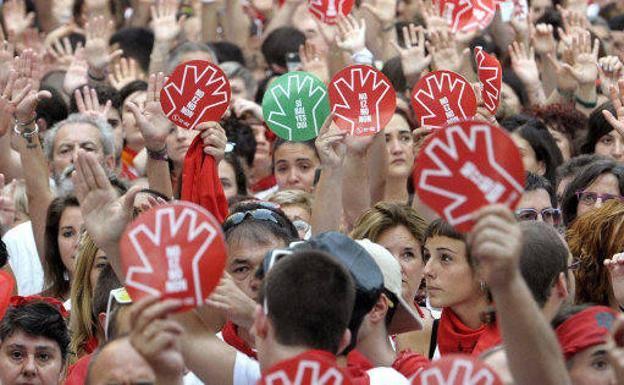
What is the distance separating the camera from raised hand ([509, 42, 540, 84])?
379 inches

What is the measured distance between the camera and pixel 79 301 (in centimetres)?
594

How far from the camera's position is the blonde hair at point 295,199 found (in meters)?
6.93

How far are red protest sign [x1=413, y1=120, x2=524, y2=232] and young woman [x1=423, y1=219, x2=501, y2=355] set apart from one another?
1.39m

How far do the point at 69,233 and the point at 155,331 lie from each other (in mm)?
3328

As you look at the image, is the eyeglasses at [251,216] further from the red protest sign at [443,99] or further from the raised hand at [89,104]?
the raised hand at [89,104]

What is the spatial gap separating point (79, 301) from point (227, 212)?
0.67 metres

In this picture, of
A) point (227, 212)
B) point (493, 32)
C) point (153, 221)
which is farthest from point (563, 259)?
point (493, 32)

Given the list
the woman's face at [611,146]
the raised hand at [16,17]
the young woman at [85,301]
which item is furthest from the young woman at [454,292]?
the raised hand at [16,17]

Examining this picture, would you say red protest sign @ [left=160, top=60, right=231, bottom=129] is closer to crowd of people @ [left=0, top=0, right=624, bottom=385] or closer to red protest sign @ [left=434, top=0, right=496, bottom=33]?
crowd of people @ [left=0, top=0, right=624, bottom=385]

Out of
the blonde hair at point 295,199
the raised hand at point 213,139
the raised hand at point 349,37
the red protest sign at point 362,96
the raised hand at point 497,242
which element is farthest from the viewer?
the raised hand at point 349,37

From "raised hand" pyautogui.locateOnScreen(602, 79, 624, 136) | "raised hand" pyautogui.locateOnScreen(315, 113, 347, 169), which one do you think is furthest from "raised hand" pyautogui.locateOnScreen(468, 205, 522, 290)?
"raised hand" pyautogui.locateOnScreen(602, 79, 624, 136)

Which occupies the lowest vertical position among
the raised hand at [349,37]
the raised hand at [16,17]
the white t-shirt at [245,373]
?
the white t-shirt at [245,373]

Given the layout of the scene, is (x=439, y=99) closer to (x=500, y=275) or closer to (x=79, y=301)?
(x=79, y=301)

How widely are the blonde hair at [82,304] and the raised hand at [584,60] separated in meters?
3.78
